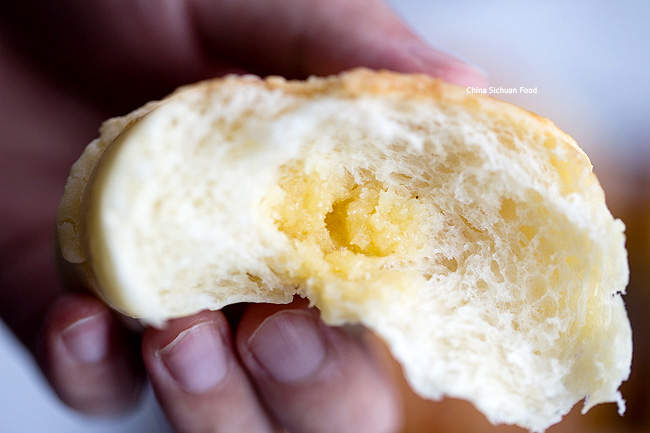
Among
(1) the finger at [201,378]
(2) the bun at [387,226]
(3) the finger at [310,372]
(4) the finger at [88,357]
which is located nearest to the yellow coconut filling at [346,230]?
(2) the bun at [387,226]

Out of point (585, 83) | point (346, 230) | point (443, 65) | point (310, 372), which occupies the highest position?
point (443, 65)

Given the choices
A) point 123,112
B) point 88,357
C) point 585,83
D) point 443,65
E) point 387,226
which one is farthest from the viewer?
point 585,83

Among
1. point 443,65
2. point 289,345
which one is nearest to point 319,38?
point 443,65

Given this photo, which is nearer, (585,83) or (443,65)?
(443,65)

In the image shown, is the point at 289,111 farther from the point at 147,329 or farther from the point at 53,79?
the point at 53,79

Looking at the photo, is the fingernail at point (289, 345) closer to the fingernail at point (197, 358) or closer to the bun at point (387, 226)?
the fingernail at point (197, 358)

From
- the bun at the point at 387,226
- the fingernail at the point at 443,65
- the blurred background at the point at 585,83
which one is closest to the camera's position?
the bun at the point at 387,226

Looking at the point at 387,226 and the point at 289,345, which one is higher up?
the point at 387,226

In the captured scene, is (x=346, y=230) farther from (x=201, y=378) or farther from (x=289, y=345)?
(x=201, y=378)
